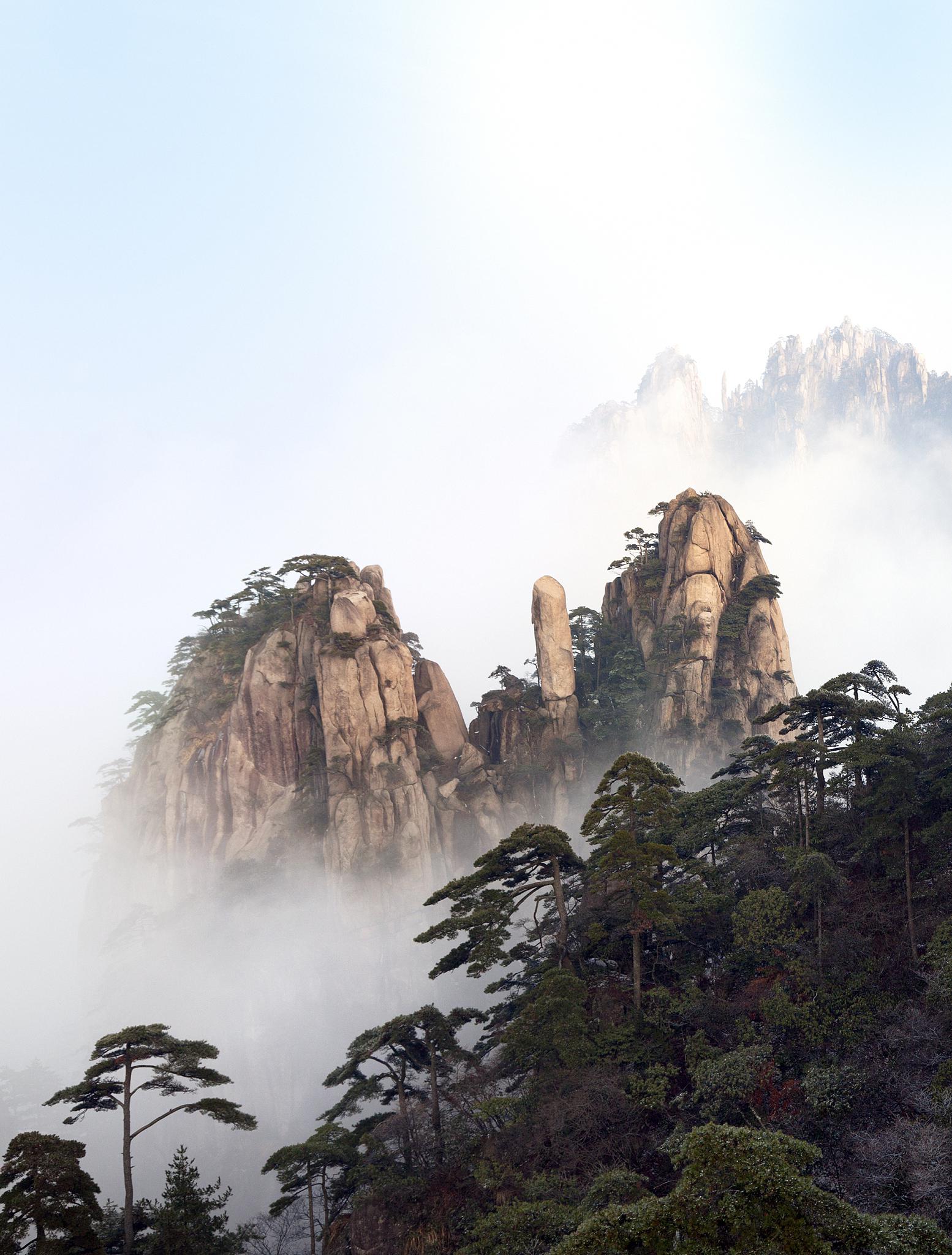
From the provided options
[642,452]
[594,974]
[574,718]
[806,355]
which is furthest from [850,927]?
[806,355]

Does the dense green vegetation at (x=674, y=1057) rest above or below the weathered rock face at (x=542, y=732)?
below

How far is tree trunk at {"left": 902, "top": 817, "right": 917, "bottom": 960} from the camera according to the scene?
72.5 feet

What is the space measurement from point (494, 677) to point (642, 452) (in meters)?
101

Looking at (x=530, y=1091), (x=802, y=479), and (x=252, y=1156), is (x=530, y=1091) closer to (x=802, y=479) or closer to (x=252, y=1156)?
(x=252, y=1156)

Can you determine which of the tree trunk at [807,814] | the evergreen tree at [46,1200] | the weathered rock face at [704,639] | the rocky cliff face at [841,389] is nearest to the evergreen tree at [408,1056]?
the evergreen tree at [46,1200]

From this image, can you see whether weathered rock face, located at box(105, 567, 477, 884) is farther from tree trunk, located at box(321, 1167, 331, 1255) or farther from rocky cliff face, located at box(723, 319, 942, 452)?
rocky cliff face, located at box(723, 319, 942, 452)

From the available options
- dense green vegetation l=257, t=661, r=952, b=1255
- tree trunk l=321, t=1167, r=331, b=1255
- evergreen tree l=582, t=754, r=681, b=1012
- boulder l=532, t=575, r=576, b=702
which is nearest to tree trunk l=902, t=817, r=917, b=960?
dense green vegetation l=257, t=661, r=952, b=1255

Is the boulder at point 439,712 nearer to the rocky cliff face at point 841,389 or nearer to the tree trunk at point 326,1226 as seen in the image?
the tree trunk at point 326,1226

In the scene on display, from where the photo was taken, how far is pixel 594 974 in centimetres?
2656

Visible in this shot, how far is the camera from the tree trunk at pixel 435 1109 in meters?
23.9

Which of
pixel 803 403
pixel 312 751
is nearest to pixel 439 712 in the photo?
pixel 312 751

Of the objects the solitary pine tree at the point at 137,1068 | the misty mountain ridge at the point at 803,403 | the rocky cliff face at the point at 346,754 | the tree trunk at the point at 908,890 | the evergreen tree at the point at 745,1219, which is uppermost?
the misty mountain ridge at the point at 803,403

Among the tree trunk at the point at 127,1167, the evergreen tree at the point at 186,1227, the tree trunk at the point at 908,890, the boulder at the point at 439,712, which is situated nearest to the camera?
the evergreen tree at the point at 186,1227

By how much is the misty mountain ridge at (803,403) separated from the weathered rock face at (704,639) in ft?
320
